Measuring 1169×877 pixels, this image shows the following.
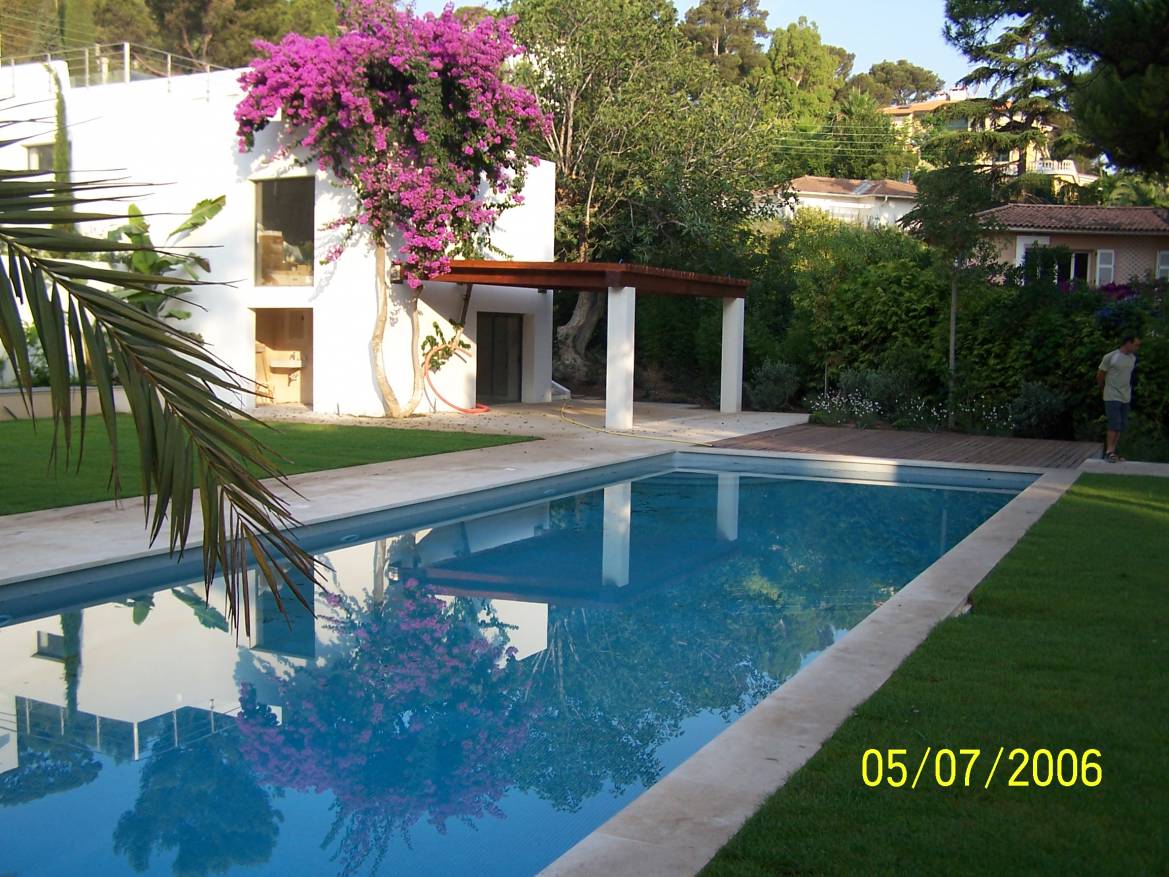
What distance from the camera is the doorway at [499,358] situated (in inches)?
1014

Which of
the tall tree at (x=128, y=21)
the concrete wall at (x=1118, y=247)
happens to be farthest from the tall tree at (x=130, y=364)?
the tall tree at (x=128, y=21)

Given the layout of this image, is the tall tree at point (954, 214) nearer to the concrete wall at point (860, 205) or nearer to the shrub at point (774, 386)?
the shrub at point (774, 386)

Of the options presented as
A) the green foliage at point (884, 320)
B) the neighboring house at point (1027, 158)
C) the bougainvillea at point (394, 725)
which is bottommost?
the bougainvillea at point (394, 725)

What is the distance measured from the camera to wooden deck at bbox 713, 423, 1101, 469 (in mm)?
17000

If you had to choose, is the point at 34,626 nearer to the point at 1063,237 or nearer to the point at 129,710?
the point at 129,710

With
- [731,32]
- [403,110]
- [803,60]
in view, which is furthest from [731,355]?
[731,32]

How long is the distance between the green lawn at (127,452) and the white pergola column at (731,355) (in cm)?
711

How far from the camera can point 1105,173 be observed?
4378 centimetres

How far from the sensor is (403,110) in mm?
19359

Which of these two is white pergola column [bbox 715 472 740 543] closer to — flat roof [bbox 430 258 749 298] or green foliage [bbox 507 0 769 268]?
flat roof [bbox 430 258 749 298]

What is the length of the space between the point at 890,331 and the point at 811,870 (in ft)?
65.2

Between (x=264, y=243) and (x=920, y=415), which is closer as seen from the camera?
(x=920, y=415)

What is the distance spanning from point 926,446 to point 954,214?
424 centimetres

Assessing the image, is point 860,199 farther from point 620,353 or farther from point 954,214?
point 620,353
